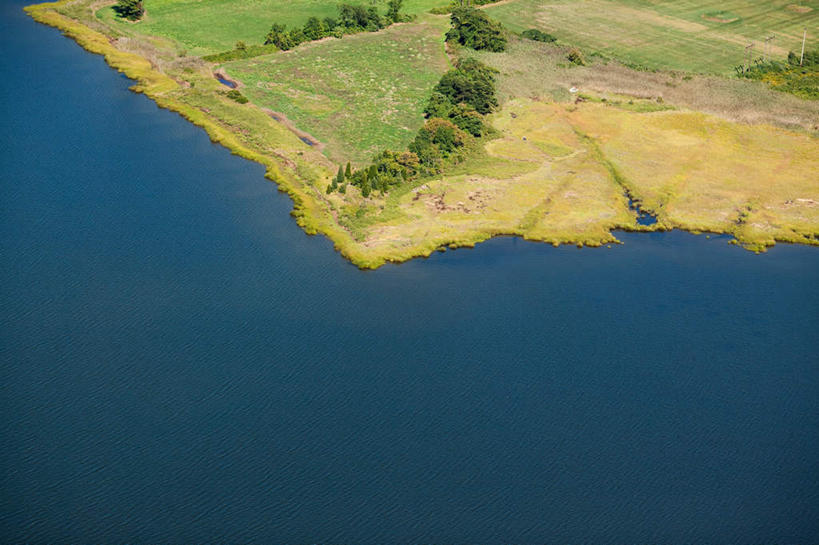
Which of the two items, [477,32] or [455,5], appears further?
[455,5]

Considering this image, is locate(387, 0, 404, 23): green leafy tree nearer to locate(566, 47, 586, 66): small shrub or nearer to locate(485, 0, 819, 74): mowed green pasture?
locate(485, 0, 819, 74): mowed green pasture

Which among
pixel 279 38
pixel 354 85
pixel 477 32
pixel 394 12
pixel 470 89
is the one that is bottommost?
pixel 354 85

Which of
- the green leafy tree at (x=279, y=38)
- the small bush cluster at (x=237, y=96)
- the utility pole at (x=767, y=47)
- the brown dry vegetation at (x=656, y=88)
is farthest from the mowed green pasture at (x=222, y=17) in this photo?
the utility pole at (x=767, y=47)

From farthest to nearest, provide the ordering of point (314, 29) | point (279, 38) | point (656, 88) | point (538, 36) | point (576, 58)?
point (538, 36) < point (314, 29) < point (279, 38) < point (576, 58) < point (656, 88)

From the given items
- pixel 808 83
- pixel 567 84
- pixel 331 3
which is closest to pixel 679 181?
pixel 567 84

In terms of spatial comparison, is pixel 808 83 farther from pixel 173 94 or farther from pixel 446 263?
pixel 173 94

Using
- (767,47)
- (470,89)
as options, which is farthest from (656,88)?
(767,47)

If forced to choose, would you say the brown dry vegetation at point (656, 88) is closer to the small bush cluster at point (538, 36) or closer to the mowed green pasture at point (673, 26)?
the mowed green pasture at point (673, 26)

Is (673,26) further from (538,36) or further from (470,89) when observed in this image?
(470,89)
